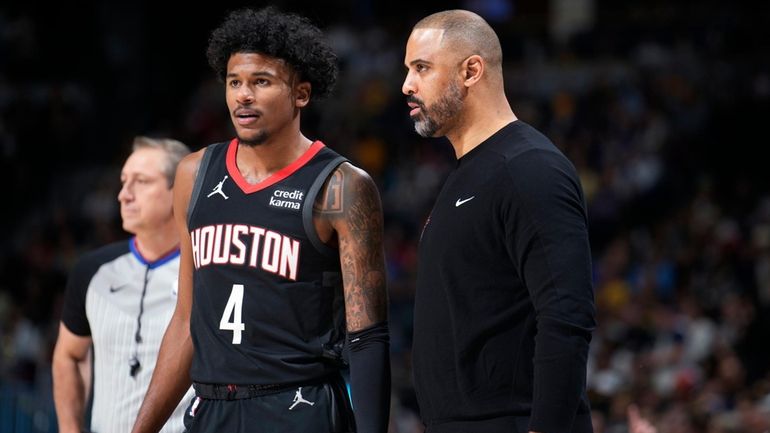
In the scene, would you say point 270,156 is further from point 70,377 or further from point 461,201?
point 70,377

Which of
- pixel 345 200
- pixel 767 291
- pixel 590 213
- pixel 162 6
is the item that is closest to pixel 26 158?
pixel 162 6

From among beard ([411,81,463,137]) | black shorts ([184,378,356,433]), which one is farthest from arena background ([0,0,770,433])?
beard ([411,81,463,137])

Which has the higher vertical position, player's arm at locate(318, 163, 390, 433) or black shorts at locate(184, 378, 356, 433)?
player's arm at locate(318, 163, 390, 433)

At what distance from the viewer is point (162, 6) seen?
18.4 m

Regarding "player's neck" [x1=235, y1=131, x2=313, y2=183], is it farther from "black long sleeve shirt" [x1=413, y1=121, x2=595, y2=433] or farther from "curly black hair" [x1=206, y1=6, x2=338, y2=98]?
"black long sleeve shirt" [x1=413, y1=121, x2=595, y2=433]

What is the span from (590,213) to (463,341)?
901cm

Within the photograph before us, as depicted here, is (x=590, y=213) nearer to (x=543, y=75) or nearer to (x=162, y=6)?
(x=543, y=75)

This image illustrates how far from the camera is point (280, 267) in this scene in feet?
13.0

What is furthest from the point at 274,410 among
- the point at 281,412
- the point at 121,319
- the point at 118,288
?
the point at 118,288

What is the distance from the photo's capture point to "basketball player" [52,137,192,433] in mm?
5012

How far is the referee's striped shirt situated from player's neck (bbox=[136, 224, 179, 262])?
33 millimetres

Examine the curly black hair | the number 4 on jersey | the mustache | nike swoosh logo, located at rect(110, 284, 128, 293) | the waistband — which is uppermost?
the curly black hair

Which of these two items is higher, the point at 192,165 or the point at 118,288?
the point at 192,165

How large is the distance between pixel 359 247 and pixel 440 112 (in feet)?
1.89
